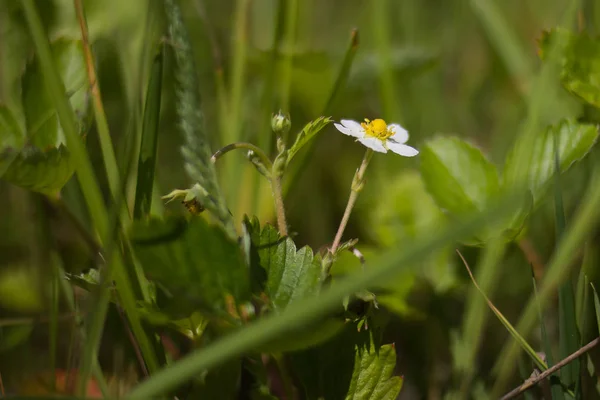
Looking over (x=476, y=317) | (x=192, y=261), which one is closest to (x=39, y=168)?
(x=192, y=261)

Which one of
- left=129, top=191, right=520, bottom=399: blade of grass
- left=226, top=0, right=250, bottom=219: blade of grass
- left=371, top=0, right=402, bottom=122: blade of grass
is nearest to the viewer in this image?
left=129, top=191, right=520, bottom=399: blade of grass

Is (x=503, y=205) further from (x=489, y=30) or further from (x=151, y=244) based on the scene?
(x=489, y=30)

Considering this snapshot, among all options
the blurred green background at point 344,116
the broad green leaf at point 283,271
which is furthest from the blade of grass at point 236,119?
the broad green leaf at point 283,271

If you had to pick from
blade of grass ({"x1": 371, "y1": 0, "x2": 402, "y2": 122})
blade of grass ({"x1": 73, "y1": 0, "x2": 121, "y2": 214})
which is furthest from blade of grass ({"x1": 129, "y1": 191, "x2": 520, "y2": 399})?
blade of grass ({"x1": 371, "y1": 0, "x2": 402, "y2": 122})

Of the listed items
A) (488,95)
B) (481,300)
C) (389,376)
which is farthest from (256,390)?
(488,95)

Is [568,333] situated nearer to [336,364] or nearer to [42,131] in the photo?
[336,364]

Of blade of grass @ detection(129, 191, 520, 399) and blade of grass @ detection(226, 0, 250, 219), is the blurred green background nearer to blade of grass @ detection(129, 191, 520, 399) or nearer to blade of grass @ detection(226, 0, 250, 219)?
blade of grass @ detection(226, 0, 250, 219)

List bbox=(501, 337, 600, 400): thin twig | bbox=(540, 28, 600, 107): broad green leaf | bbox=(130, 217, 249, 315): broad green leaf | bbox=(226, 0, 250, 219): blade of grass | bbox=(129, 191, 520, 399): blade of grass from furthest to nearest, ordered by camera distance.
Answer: bbox=(226, 0, 250, 219): blade of grass < bbox=(540, 28, 600, 107): broad green leaf < bbox=(501, 337, 600, 400): thin twig < bbox=(130, 217, 249, 315): broad green leaf < bbox=(129, 191, 520, 399): blade of grass
